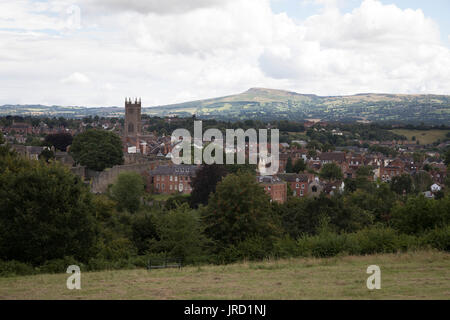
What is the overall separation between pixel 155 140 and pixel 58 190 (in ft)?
322

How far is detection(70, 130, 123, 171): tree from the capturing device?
65938 mm

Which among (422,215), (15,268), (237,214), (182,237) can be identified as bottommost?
(182,237)

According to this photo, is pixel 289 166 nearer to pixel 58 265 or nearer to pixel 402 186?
pixel 402 186

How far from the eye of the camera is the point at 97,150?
2638 inches

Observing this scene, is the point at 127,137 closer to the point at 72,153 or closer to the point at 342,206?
the point at 72,153

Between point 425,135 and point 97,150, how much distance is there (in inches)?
5375

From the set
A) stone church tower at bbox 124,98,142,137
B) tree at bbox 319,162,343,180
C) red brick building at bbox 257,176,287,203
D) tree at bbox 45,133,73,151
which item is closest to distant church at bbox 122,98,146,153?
stone church tower at bbox 124,98,142,137

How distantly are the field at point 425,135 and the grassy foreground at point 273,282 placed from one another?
156863 millimetres

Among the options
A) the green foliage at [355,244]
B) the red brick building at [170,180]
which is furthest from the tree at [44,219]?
the red brick building at [170,180]

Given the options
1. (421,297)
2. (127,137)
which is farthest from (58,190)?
(127,137)

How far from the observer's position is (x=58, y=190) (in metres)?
20.9

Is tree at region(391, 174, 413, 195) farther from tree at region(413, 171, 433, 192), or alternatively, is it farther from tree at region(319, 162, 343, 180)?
tree at region(319, 162, 343, 180)

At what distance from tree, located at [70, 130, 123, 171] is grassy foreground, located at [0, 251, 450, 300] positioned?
167 feet

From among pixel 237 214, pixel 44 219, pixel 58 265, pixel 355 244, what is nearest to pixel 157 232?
pixel 237 214
